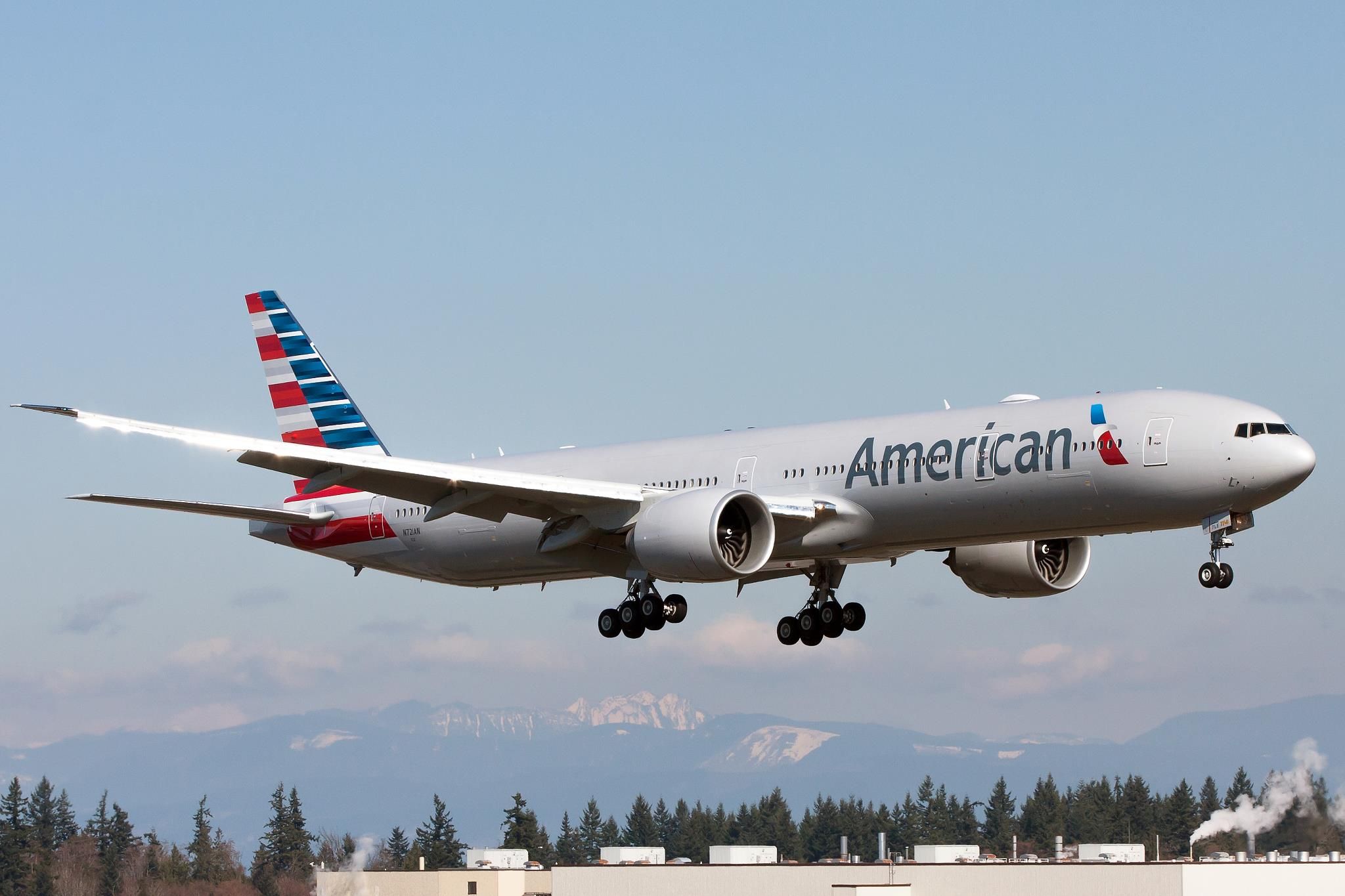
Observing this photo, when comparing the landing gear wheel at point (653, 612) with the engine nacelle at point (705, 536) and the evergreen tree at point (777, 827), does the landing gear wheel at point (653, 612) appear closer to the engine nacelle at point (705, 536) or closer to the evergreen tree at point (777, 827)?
the engine nacelle at point (705, 536)

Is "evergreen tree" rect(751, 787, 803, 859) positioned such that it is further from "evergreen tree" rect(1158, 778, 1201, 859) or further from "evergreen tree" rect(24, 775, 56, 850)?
"evergreen tree" rect(24, 775, 56, 850)

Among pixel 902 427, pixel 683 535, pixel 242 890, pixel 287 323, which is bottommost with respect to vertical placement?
pixel 242 890

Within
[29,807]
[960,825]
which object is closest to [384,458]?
[29,807]

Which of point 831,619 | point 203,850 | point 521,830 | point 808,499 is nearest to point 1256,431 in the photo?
point 808,499

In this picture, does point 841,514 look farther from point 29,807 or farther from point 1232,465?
point 29,807

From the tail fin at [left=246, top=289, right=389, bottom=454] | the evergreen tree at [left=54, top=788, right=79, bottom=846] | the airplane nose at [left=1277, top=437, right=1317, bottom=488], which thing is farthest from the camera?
the evergreen tree at [left=54, top=788, right=79, bottom=846]

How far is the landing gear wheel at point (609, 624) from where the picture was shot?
49.3 meters

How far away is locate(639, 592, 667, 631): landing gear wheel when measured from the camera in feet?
160

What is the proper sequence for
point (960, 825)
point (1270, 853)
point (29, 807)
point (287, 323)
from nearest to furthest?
point (287, 323) < point (1270, 853) < point (29, 807) < point (960, 825)

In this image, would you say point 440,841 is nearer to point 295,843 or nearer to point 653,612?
point 295,843

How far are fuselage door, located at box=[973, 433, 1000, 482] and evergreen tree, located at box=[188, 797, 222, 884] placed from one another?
323ft

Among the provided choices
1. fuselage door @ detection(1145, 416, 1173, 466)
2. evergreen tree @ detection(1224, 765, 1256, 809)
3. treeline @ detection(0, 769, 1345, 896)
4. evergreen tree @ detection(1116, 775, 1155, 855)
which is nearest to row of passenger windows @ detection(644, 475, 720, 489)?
fuselage door @ detection(1145, 416, 1173, 466)

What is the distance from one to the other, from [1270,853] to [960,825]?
100626 mm

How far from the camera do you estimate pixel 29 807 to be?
6363 inches
